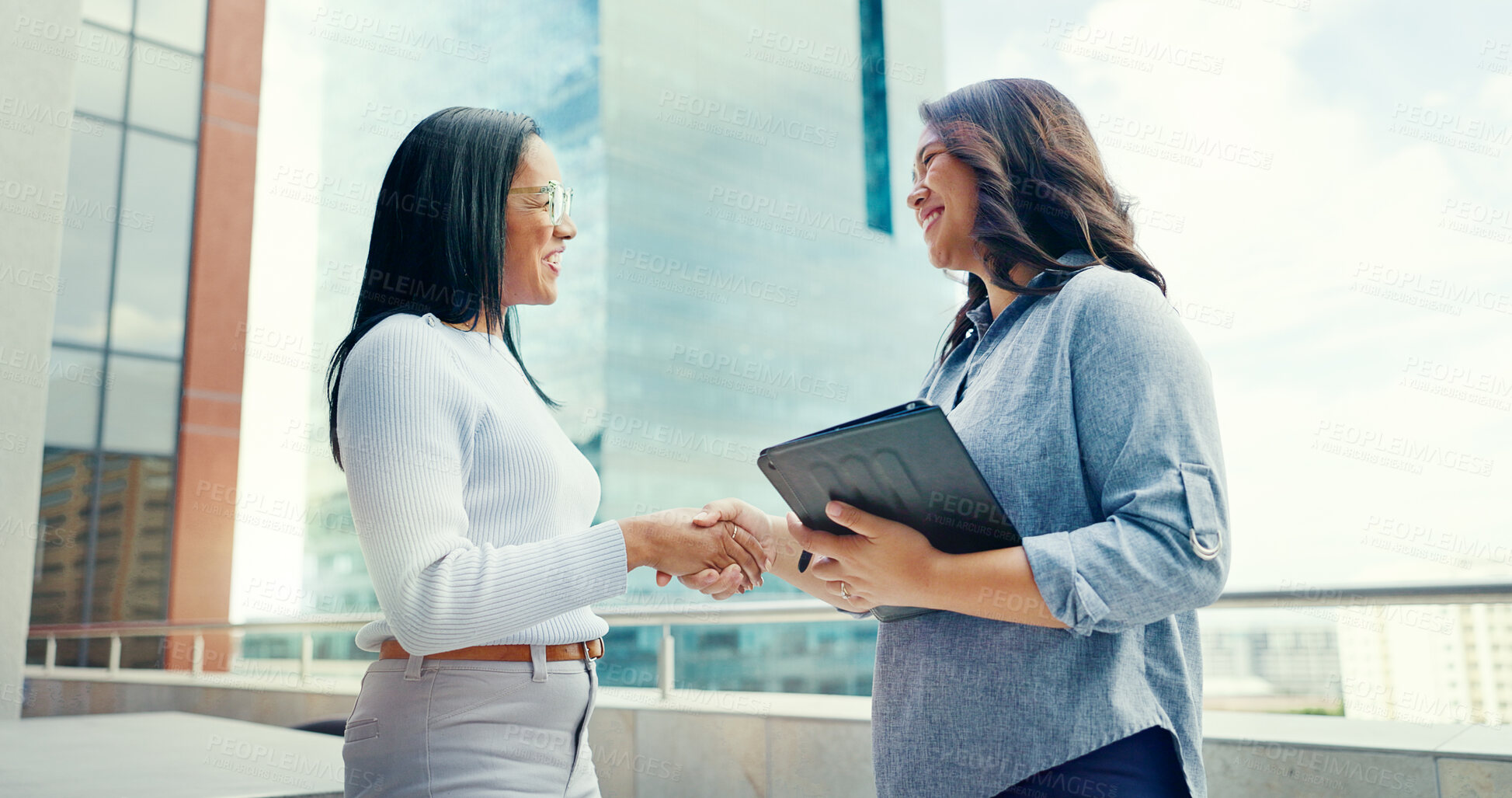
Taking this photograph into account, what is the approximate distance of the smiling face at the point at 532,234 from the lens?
1306mm

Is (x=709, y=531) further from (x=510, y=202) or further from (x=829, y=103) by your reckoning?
(x=829, y=103)

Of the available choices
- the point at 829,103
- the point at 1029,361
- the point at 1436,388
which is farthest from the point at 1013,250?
the point at 829,103

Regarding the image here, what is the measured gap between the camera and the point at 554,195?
1326 mm

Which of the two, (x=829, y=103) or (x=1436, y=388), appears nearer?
(x=1436, y=388)

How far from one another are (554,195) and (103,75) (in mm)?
5798

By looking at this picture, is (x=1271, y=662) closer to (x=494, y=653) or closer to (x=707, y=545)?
(x=707, y=545)

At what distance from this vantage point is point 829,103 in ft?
124

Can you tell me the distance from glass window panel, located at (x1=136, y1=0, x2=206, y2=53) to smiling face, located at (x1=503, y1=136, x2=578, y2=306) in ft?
19.3

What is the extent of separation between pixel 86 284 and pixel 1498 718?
658 centimetres

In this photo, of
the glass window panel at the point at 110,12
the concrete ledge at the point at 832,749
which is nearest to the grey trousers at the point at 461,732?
the concrete ledge at the point at 832,749

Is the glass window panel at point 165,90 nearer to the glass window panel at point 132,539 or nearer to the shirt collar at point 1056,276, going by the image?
the glass window panel at point 132,539

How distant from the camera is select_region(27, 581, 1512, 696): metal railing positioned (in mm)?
1640

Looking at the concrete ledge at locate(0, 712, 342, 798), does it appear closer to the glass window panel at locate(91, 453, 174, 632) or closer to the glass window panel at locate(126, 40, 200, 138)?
the glass window panel at locate(91, 453, 174, 632)

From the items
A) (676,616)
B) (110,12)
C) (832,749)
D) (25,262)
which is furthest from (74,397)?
(832,749)
